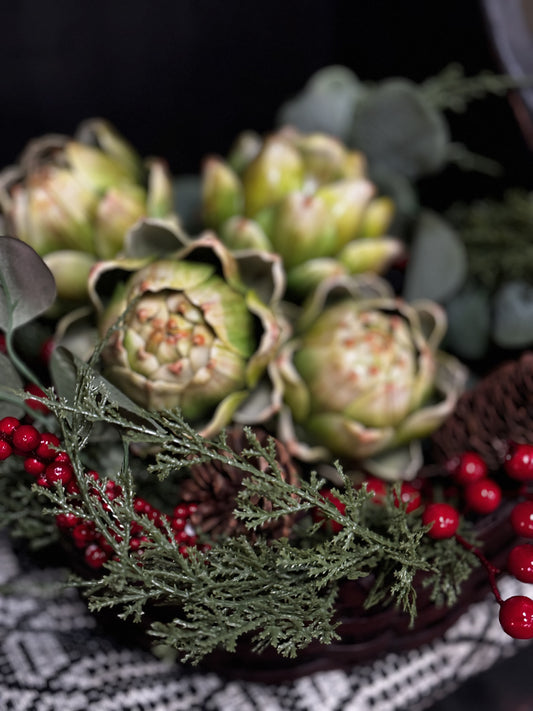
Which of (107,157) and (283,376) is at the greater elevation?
(107,157)

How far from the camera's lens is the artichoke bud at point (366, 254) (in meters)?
0.47

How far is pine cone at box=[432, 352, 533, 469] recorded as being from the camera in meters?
0.41

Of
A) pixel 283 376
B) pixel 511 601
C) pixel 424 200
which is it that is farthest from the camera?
pixel 424 200

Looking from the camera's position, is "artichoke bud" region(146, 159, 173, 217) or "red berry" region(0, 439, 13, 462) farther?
"artichoke bud" region(146, 159, 173, 217)

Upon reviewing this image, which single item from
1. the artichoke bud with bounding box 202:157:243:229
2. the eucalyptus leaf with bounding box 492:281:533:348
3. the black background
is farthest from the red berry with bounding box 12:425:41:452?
the black background

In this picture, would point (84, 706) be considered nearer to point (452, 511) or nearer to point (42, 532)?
point (42, 532)

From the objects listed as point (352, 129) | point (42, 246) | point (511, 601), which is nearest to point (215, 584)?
point (511, 601)

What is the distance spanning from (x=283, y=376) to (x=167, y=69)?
1.52 ft

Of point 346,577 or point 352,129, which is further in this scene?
point 352,129

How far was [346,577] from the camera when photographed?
12.7 inches

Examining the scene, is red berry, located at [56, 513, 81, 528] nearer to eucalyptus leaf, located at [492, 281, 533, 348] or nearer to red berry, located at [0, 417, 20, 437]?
red berry, located at [0, 417, 20, 437]

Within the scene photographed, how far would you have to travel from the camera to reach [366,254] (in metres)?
0.47

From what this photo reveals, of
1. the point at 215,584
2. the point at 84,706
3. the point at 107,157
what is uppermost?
the point at 107,157

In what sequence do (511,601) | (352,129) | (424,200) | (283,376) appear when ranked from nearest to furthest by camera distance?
1. (511,601)
2. (283,376)
3. (352,129)
4. (424,200)
